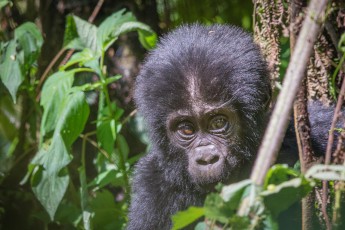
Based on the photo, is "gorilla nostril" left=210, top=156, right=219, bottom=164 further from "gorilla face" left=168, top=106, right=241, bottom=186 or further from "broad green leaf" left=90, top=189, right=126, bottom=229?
"broad green leaf" left=90, top=189, right=126, bottom=229

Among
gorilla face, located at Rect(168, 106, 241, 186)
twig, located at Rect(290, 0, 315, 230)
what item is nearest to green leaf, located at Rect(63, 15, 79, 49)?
gorilla face, located at Rect(168, 106, 241, 186)

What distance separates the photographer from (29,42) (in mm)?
3846

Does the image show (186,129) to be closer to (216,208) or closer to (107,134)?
(107,134)

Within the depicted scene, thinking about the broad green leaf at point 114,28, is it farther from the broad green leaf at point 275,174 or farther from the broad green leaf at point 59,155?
the broad green leaf at point 275,174

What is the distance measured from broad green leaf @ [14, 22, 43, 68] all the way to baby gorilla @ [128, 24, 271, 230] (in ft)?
3.09

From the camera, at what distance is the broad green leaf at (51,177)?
325 cm

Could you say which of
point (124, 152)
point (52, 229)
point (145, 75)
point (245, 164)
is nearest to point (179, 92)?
point (145, 75)

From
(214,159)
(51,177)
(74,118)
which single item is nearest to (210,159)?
(214,159)

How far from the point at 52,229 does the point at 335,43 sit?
101 inches

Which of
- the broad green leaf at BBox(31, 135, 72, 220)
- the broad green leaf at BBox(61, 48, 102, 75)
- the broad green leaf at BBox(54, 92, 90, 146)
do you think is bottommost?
the broad green leaf at BBox(31, 135, 72, 220)

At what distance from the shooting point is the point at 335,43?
2738 millimetres

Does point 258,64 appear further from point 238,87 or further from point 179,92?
point 179,92

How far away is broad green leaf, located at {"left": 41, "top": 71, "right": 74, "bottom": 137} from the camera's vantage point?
10.9 ft

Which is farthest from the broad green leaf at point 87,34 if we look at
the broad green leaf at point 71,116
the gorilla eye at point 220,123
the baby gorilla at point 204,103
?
the gorilla eye at point 220,123
